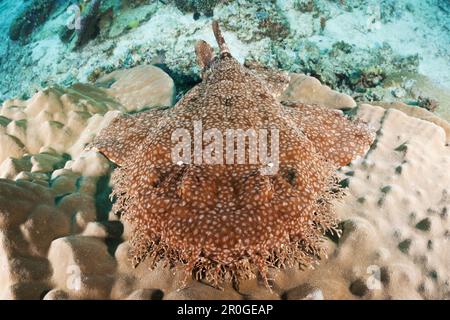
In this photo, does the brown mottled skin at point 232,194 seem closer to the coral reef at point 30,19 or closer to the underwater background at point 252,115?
the underwater background at point 252,115

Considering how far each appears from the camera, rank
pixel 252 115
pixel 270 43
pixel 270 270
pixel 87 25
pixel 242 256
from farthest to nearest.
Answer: pixel 87 25 → pixel 270 43 → pixel 252 115 → pixel 270 270 → pixel 242 256

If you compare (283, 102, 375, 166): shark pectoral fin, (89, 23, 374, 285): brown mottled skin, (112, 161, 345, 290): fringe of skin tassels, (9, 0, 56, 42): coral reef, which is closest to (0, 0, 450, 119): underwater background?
(9, 0, 56, 42): coral reef

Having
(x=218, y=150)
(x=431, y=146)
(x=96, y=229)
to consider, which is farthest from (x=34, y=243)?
(x=431, y=146)

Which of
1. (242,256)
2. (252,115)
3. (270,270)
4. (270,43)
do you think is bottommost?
(270,43)

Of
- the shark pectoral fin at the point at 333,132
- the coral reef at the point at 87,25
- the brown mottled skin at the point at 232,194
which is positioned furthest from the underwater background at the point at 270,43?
the brown mottled skin at the point at 232,194

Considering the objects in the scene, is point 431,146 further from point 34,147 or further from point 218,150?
point 34,147

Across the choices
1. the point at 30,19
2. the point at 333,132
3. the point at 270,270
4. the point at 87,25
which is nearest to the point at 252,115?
the point at 333,132

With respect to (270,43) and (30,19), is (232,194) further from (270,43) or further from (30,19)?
(30,19)

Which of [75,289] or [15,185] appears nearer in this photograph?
[75,289]
